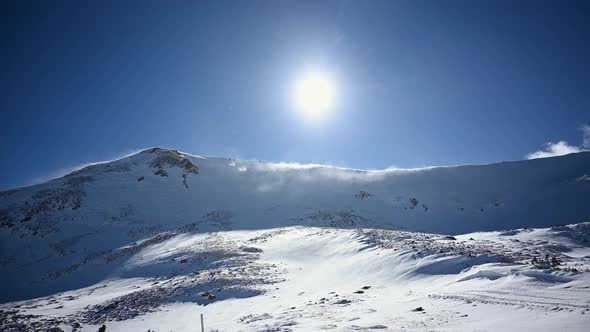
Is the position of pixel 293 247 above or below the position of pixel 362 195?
below

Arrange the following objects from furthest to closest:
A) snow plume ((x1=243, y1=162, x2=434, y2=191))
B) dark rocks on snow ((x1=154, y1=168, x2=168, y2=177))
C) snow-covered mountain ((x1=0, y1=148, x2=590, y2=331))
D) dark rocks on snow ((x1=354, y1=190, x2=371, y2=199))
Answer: snow plume ((x1=243, y1=162, x2=434, y2=191)) → dark rocks on snow ((x1=154, y1=168, x2=168, y2=177)) → dark rocks on snow ((x1=354, y1=190, x2=371, y2=199)) → snow-covered mountain ((x1=0, y1=148, x2=590, y2=331))

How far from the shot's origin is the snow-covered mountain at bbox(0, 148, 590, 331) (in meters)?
12.2

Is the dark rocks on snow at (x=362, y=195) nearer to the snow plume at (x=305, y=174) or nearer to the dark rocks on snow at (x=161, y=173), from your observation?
the snow plume at (x=305, y=174)

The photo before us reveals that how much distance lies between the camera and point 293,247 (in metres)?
33.0

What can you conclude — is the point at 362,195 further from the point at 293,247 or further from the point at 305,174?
the point at 293,247

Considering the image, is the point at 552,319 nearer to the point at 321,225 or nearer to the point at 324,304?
the point at 324,304

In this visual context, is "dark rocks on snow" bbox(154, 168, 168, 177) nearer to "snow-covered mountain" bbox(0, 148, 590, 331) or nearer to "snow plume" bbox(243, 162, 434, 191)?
"snow-covered mountain" bbox(0, 148, 590, 331)

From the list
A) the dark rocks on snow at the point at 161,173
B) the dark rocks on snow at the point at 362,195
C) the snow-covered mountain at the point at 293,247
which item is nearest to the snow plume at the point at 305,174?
the snow-covered mountain at the point at 293,247

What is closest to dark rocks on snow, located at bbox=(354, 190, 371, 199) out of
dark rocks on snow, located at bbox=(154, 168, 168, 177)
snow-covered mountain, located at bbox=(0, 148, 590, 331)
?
snow-covered mountain, located at bbox=(0, 148, 590, 331)

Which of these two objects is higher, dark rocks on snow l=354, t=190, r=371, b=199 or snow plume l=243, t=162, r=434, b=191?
snow plume l=243, t=162, r=434, b=191

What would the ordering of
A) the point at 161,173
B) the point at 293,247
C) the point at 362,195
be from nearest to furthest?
the point at 293,247 → the point at 362,195 → the point at 161,173

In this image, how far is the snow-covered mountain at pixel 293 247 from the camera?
12.2 meters

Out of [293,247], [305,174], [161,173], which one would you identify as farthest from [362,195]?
[161,173]

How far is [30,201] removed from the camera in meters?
50.3
